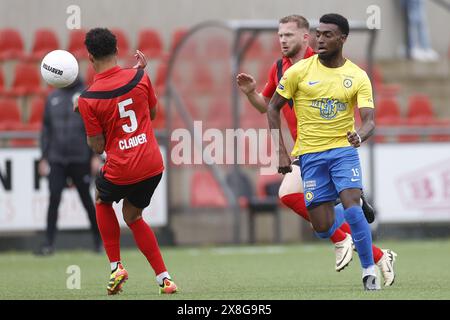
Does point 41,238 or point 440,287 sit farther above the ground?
point 440,287

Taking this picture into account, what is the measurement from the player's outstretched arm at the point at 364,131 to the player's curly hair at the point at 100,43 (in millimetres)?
1831

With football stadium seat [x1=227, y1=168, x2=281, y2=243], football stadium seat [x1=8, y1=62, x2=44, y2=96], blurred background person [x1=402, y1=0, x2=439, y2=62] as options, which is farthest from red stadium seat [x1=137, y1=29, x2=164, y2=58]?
blurred background person [x1=402, y1=0, x2=439, y2=62]

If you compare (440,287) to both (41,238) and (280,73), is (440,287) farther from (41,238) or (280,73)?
(41,238)

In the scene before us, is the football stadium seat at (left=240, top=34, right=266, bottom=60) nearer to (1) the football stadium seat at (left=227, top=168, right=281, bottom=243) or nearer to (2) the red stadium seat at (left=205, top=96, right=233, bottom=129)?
(2) the red stadium seat at (left=205, top=96, right=233, bottom=129)

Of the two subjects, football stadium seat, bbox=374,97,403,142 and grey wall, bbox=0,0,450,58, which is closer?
football stadium seat, bbox=374,97,403,142

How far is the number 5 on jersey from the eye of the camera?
8.35 meters

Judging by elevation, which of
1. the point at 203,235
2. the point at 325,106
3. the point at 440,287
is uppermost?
the point at 325,106

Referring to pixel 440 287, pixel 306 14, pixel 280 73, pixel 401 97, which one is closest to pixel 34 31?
pixel 306 14

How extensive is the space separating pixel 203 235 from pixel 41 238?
7.23ft

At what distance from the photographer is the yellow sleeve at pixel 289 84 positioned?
8.51 m

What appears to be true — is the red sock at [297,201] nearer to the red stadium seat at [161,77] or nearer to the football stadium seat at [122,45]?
the red stadium seat at [161,77]

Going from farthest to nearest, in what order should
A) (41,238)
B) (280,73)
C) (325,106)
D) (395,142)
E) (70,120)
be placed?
(395,142)
(41,238)
(70,120)
(280,73)
(325,106)

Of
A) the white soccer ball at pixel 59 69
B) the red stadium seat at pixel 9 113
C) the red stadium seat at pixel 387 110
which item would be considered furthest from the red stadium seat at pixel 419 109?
the white soccer ball at pixel 59 69

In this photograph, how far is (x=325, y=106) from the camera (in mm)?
8484
